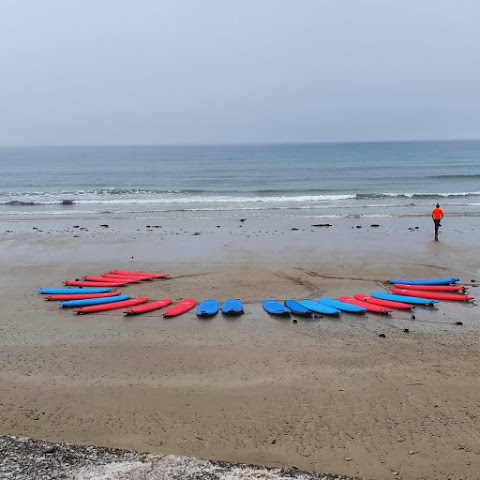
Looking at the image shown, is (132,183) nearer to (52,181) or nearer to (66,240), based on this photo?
(52,181)

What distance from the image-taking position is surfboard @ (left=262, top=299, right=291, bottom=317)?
1190 cm

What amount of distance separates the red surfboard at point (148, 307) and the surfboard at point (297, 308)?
3133 millimetres

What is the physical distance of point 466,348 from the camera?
9.66 metres

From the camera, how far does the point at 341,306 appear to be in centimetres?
1227

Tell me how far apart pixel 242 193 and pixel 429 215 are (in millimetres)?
16779

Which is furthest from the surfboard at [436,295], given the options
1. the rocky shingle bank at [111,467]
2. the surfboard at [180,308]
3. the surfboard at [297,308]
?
the rocky shingle bank at [111,467]

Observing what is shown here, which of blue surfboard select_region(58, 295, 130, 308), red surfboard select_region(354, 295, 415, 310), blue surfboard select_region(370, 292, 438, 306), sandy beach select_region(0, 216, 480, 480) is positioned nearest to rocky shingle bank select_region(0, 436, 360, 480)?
sandy beach select_region(0, 216, 480, 480)

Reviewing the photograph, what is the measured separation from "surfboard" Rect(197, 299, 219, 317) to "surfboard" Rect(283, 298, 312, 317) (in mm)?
1826

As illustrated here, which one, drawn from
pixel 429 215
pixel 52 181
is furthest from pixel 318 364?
pixel 52 181

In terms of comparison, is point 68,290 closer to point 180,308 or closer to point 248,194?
point 180,308

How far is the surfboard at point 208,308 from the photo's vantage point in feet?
39.2

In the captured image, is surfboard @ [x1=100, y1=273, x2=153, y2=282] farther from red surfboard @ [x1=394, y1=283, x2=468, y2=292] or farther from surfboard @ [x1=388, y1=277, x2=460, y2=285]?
red surfboard @ [x1=394, y1=283, x2=468, y2=292]

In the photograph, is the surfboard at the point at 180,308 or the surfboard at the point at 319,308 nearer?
the surfboard at the point at 319,308

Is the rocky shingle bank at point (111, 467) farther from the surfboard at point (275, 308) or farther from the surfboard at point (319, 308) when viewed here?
the surfboard at point (319, 308)
